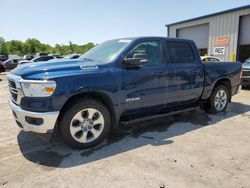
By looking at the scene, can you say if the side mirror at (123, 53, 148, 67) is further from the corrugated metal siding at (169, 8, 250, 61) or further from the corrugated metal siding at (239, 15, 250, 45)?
the corrugated metal siding at (239, 15, 250, 45)

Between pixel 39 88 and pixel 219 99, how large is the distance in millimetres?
4590

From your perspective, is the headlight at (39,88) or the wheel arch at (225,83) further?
the wheel arch at (225,83)

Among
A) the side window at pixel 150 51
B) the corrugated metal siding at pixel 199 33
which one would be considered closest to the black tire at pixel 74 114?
the side window at pixel 150 51

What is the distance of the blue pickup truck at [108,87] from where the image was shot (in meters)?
3.49

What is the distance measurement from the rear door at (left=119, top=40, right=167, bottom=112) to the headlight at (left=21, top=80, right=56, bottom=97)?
121 centimetres

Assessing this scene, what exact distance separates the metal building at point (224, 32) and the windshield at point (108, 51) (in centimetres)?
→ 1447

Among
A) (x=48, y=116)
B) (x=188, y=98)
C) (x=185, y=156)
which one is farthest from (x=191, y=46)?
(x=48, y=116)

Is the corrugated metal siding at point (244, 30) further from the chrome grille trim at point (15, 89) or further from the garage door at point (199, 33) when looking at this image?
the chrome grille trim at point (15, 89)

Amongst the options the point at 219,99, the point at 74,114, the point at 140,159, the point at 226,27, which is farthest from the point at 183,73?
the point at 226,27

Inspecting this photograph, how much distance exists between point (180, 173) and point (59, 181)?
61.8 inches

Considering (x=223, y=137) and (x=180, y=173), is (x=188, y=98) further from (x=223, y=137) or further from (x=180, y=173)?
(x=180, y=173)

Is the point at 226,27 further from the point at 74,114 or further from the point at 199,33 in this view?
the point at 74,114

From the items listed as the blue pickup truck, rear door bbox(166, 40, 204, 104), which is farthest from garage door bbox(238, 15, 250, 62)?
rear door bbox(166, 40, 204, 104)

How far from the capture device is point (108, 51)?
4633 millimetres
